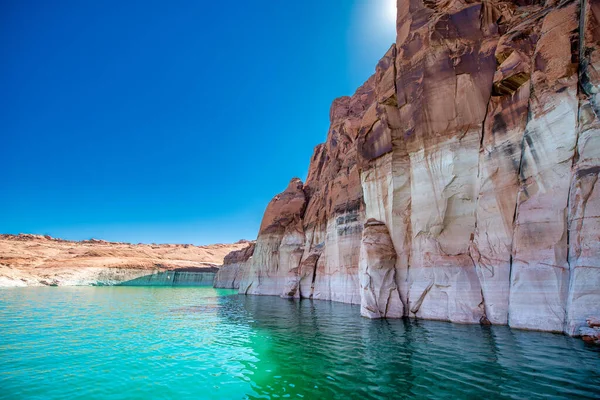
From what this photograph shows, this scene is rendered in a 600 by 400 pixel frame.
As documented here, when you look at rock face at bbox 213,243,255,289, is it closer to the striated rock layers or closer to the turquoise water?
the striated rock layers

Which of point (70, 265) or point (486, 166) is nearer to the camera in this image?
point (486, 166)

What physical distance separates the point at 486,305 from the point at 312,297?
23688mm

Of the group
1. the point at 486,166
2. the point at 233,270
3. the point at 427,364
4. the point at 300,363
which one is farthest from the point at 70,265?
the point at 486,166

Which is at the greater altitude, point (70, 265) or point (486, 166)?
point (486, 166)

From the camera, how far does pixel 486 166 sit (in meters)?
15.1

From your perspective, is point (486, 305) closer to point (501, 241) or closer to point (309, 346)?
point (501, 241)

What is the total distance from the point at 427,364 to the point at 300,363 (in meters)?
3.90

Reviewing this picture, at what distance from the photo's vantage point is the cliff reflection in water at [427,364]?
22.9 feet

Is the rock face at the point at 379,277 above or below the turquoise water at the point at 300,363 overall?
above

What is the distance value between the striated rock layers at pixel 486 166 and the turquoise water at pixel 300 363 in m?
2.02

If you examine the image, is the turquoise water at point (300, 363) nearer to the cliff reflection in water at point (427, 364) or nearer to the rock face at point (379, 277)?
the cliff reflection in water at point (427, 364)

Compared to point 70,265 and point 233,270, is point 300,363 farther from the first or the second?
point 70,265

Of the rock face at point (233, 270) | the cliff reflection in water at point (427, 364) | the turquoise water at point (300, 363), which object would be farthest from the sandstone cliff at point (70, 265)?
the cliff reflection in water at point (427, 364)

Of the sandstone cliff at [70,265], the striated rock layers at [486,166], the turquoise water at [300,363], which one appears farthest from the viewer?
the sandstone cliff at [70,265]
